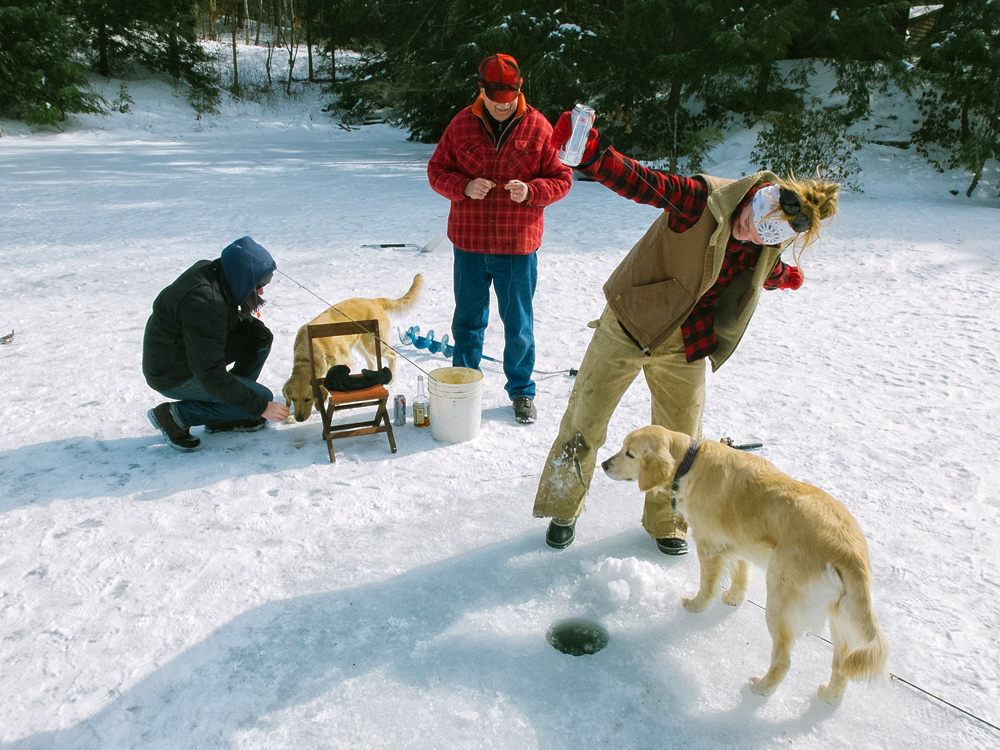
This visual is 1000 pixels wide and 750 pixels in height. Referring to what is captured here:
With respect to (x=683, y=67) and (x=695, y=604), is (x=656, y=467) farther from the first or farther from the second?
(x=683, y=67)

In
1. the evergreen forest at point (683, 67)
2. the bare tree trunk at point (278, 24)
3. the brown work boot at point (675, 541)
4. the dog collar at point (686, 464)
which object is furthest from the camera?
the bare tree trunk at point (278, 24)

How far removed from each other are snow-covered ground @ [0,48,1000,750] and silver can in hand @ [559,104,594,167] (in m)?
1.64

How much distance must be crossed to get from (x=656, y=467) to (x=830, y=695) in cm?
91

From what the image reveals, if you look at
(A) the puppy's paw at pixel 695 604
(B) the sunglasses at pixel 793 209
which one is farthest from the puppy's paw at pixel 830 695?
(B) the sunglasses at pixel 793 209

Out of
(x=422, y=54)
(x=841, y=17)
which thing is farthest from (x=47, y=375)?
(x=841, y=17)

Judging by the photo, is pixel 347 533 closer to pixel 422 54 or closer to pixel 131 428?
pixel 131 428

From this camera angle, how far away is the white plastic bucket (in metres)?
3.70

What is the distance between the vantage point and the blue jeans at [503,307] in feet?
13.1

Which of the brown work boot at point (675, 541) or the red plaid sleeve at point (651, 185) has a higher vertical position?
the red plaid sleeve at point (651, 185)

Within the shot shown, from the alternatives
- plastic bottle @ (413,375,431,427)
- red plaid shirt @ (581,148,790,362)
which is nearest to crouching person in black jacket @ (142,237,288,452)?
plastic bottle @ (413,375,431,427)

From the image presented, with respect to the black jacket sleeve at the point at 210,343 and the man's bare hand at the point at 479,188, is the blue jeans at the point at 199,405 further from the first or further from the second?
the man's bare hand at the point at 479,188

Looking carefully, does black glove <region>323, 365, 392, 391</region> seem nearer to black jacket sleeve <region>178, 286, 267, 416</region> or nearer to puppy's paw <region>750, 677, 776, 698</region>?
black jacket sleeve <region>178, 286, 267, 416</region>

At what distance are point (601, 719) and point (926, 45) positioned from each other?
47.9ft

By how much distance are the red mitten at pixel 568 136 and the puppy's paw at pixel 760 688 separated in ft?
6.11
